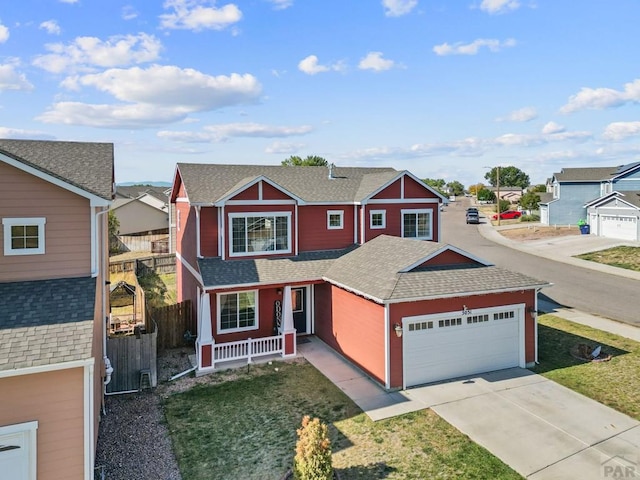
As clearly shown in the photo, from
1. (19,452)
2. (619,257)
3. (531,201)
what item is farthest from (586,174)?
(19,452)

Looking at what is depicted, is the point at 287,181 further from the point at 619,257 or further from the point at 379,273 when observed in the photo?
the point at 619,257

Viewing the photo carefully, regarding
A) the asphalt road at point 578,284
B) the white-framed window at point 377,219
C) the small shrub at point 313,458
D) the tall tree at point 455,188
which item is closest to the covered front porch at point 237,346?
the white-framed window at point 377,219

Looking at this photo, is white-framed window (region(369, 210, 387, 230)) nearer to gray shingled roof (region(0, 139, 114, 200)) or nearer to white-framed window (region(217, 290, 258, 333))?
white-framed window (region(217, 290, 258, 333))

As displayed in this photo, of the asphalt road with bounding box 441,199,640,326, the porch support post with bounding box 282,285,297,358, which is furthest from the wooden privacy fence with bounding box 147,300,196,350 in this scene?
the asphalt road with bounding box 441,199,640,326

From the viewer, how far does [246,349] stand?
15578mm

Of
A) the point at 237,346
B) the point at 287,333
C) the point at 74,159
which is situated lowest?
the point at 237,346

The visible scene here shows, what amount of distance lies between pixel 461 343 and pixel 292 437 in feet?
20.4

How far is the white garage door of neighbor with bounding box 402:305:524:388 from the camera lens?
1302 centimetres

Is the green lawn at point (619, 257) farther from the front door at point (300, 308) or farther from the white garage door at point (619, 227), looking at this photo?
the front door at point (300, 308)

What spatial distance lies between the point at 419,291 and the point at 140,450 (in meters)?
8.37

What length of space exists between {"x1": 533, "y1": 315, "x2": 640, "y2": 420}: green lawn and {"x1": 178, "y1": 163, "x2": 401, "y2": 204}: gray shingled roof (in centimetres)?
963

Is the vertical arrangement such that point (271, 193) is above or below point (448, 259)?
above

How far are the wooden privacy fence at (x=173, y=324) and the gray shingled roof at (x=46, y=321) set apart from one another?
6.24m

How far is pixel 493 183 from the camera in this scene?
6142 inches
